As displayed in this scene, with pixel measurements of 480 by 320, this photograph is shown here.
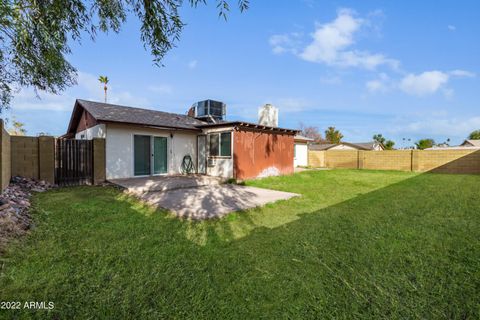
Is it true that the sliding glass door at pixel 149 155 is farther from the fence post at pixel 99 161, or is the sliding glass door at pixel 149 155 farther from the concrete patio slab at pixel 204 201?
the concrete patio slab at pixel 204 201

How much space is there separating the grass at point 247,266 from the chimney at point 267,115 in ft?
28.1

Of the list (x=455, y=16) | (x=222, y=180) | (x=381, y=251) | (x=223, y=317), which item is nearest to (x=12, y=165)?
(x=222, y=180)

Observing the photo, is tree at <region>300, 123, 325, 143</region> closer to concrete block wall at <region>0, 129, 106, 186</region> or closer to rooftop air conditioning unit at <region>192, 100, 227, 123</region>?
rooftop air conditioning unit at <region>192, 100, 227, 123</region>

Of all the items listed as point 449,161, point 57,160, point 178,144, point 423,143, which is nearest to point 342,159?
point 449,161

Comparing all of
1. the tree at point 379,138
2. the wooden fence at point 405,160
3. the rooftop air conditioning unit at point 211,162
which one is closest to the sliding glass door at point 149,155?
the rooftop air conditioning unit at point 211,162

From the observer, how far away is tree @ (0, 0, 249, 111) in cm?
377

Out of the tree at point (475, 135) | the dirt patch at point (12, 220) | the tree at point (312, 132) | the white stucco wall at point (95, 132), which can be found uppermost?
the tree at point (312, 132)

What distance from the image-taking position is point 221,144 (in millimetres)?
10539

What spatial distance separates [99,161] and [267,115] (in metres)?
8.64

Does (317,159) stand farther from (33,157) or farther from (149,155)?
(33,157)

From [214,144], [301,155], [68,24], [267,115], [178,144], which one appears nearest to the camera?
[68,24]

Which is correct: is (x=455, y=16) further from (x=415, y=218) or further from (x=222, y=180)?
(x=222, y=180)

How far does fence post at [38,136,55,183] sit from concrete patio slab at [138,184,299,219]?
3967 mm

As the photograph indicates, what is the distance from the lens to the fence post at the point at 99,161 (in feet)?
28.1
